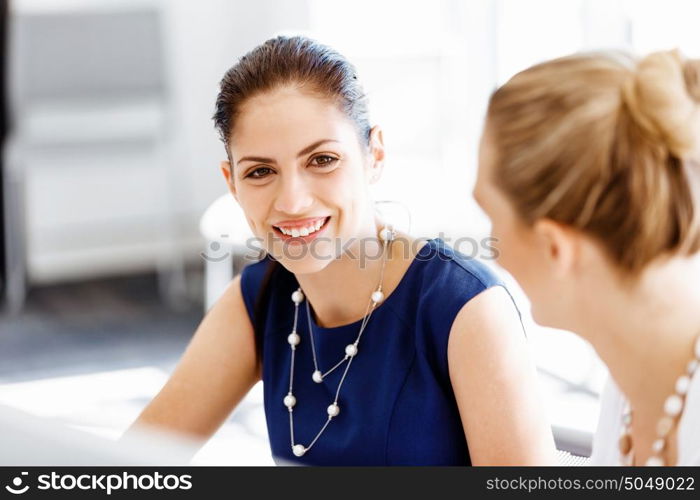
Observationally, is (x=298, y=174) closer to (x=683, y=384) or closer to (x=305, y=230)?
(x=305, y=230)

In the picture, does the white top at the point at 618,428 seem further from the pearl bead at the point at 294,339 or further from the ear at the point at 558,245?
the pearl bead at the point at 294,339

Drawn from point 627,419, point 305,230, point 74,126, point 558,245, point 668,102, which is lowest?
point 74,126

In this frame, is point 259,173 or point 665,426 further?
point 259,173

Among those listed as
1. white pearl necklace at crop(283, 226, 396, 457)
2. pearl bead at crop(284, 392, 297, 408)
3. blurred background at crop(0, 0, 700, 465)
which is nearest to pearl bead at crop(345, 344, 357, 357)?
white pearl necklace at crop(283, 226, 396, 457)

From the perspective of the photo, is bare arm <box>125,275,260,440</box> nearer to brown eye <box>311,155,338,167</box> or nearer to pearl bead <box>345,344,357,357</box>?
pearl bead <box>345,344,357,357</box>

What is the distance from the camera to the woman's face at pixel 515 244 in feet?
3.10

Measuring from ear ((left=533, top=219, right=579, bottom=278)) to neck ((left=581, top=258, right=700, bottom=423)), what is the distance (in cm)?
4

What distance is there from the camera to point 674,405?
0.94 m

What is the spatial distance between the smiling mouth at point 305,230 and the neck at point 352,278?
0.10 metres

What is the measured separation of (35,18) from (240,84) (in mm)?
3309

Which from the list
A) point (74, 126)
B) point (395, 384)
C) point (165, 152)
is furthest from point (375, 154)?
point (165, 152)

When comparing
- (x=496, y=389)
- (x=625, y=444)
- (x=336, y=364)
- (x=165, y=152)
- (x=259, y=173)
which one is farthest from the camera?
(x=165, y=152)

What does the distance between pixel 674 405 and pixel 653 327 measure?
76mm

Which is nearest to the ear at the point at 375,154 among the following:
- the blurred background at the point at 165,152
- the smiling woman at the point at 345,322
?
the smiling woman at the point at 345,322
